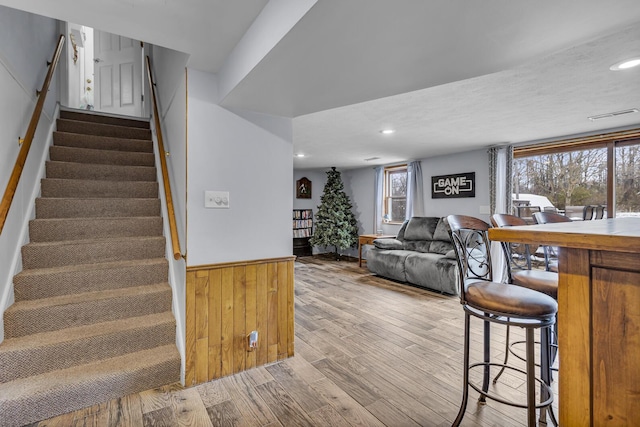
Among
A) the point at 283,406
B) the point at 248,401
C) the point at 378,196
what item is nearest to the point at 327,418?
the point at 283,406

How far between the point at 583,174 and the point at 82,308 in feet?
18.8

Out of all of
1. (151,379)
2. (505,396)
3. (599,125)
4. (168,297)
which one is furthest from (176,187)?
(599,125)

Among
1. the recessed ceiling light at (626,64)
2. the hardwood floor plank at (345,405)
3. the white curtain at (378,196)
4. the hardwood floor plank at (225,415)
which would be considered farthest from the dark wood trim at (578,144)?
the hardwood floor plank at (225,415)

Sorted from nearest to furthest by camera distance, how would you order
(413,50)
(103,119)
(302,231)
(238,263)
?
(413,50) < (238,263) < (103,119) < (302,231)

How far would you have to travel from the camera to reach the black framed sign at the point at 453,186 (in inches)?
205

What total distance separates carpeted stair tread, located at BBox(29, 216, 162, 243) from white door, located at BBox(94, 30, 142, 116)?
295cm

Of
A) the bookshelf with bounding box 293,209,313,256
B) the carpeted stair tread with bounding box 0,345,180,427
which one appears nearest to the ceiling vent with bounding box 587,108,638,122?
the carpeted stair tread with bounding box 0,345,180,427

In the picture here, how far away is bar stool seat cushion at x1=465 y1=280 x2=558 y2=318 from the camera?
4.11 feet

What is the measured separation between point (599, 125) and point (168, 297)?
16.3 feet

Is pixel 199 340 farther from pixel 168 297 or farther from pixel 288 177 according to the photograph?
pixel 288 177

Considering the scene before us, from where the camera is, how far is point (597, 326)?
35.9 inches

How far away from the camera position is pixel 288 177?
2525mm

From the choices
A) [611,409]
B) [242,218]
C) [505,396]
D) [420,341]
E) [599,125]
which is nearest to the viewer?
[611,409]

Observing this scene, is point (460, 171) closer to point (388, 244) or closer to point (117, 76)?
point (388, 244)
